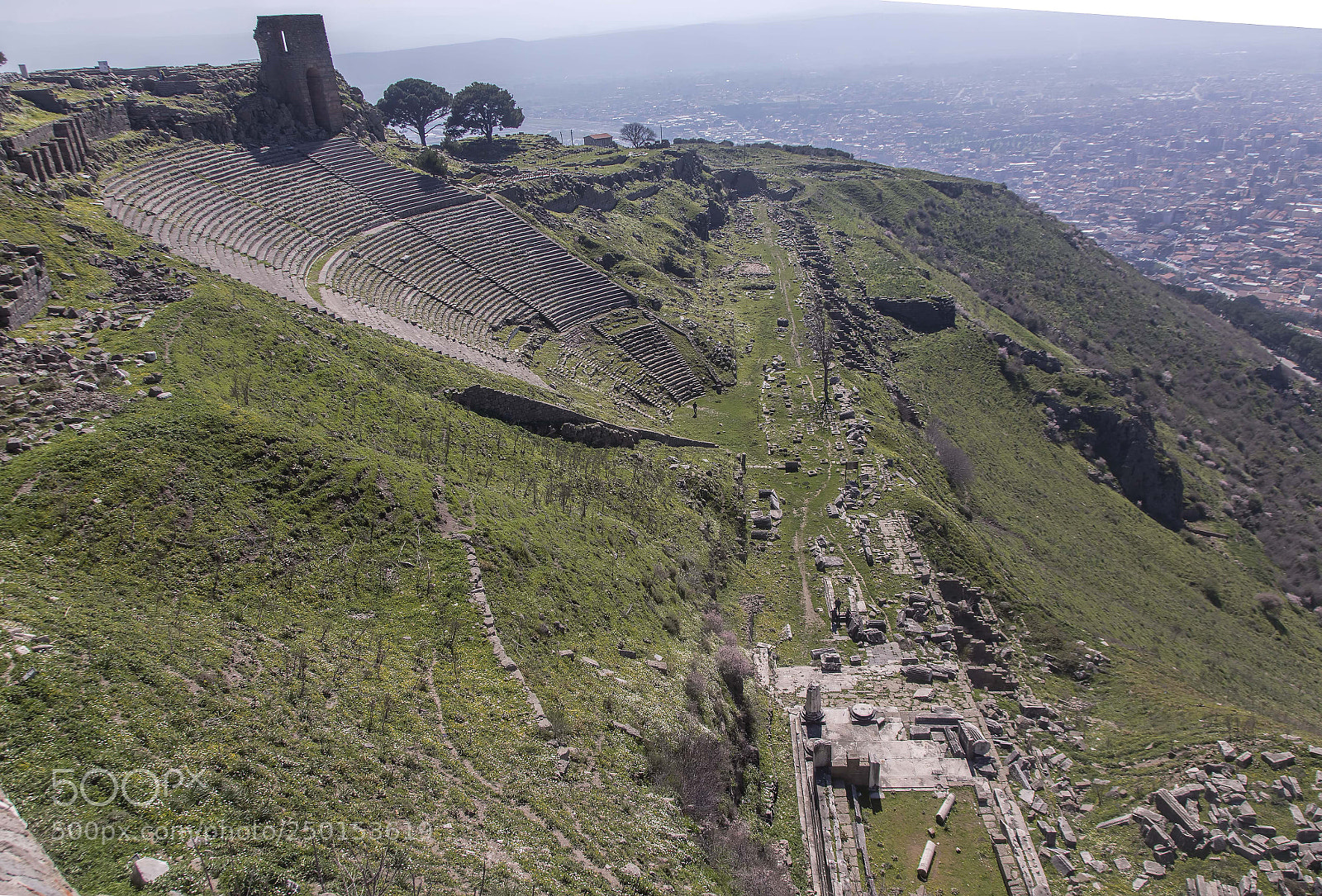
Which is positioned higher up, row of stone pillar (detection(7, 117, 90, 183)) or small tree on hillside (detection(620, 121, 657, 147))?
row of stone pillar (detection(7, 117, 90, 183))

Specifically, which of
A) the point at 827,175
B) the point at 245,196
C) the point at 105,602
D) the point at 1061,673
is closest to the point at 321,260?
the point at 245,196

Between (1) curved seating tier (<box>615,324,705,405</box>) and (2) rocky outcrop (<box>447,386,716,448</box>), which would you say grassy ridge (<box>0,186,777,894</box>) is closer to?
(2) rocky outcrop (<box>447,386,716,448</box>)

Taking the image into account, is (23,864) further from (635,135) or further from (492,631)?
(635,135)

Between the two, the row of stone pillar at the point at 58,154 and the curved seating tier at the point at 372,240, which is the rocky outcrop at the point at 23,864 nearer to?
the curved seating tier at the point at 372,240

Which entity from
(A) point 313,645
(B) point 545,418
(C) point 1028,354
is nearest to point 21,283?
(A) point 313,645

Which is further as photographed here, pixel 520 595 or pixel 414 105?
pixel 414 105
